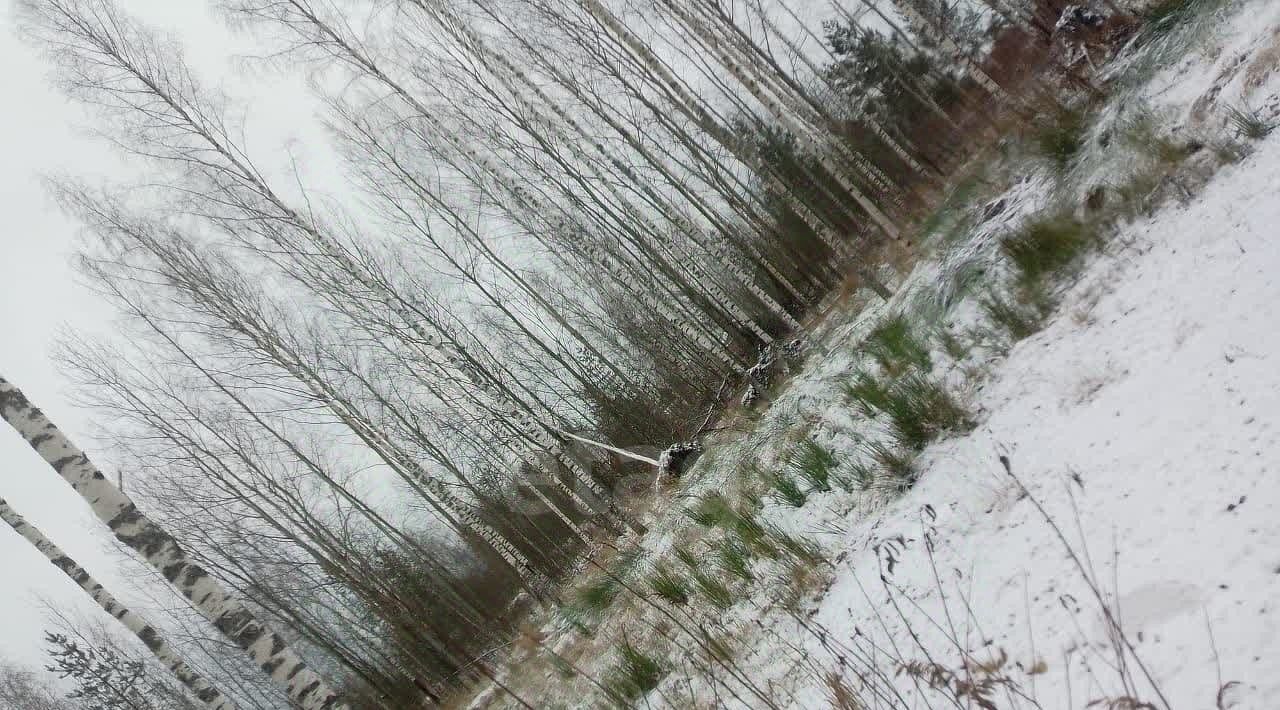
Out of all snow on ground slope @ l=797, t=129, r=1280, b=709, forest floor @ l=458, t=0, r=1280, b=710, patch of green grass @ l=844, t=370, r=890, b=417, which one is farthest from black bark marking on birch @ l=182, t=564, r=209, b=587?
patch of green grass @ l=844, t=370, r=890, b=417

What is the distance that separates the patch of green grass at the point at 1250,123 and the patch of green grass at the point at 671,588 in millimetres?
3451

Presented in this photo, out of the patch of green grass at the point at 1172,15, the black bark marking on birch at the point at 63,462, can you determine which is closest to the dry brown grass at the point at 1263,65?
the patch of green grass at the point at 1172,15

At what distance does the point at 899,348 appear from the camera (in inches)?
160

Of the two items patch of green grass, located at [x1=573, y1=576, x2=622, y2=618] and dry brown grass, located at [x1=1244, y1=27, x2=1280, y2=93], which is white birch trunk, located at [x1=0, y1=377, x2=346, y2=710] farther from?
dry brown grass, located at [x1=1244, y1=27, x2=1280, y2=93]

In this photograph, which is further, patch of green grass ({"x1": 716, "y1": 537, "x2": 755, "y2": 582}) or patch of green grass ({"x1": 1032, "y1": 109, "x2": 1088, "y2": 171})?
patch of green grass ({"x1": 1032, "y1": 109, "x2": 1088, "y2": 171})

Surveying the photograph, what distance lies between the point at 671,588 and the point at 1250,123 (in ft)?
11.7

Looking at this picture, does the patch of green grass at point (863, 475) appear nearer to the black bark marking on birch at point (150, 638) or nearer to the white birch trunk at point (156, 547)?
the white birch trunk at point (156, 547)

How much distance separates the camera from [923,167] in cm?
1023

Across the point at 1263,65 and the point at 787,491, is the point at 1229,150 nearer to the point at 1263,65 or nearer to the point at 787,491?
the point at 1263,65

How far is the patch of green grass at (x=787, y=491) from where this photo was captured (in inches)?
151

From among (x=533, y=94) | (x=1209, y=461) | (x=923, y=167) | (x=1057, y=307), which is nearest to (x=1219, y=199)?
(x=1057, y=307)

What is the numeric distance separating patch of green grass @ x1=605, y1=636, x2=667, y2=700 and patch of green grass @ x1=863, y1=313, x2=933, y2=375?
2190mm

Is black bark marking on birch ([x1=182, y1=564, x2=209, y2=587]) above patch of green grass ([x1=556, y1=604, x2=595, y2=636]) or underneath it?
above

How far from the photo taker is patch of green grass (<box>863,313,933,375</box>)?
379 cm
